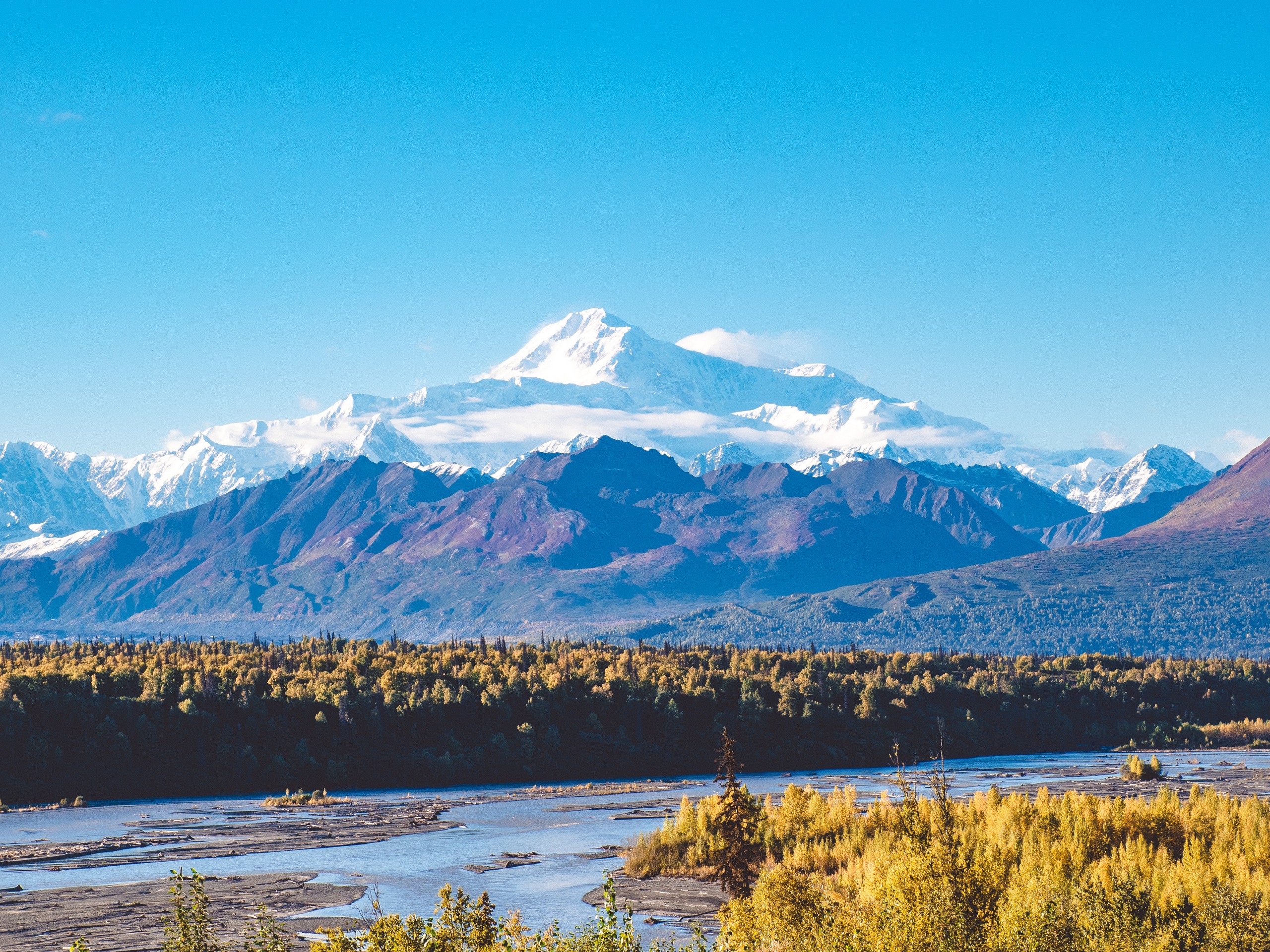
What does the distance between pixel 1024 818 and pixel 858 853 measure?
7364mm

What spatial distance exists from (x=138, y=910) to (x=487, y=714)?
80.4 m

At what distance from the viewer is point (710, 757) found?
13650 centimetres

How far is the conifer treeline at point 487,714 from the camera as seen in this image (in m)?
113

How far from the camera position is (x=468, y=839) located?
7825 centimetres

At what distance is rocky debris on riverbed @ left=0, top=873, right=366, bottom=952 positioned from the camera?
47.6 meters

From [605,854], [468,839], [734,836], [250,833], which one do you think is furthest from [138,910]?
[250,833]

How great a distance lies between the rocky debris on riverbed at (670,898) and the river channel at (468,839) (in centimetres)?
133

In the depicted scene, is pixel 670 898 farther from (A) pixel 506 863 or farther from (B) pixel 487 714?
(B) pixel 487 714

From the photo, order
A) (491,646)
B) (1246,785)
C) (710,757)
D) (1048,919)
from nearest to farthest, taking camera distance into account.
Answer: (1048,919) → (1246,785) → (710,757) → (491,646)

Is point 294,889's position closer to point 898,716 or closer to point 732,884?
point 732,884

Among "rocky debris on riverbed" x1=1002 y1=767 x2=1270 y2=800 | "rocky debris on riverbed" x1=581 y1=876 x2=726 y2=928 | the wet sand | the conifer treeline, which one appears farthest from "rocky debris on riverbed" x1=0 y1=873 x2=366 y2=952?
the conifer treeline

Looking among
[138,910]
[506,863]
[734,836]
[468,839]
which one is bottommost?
[468,839]

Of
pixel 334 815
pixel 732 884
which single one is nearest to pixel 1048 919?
pixel 732 884

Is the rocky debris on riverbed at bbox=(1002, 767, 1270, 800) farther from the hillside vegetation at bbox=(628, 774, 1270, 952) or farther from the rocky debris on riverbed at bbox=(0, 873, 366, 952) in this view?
the rocky debris on riverbed at bbox=(0, 873, 366, 952)
